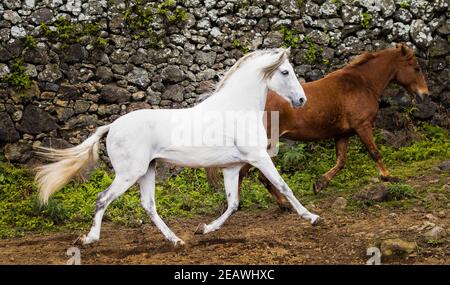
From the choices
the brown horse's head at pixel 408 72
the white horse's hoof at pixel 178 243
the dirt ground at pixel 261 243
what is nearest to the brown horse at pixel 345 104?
the brown horse's head at pixel 408 72

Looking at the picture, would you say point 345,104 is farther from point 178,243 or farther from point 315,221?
point 178,243

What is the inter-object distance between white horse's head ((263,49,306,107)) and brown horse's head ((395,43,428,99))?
119 inches

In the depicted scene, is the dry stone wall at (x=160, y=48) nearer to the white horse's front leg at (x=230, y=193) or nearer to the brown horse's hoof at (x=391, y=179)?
the brown horse's hoof at (x=391, y=179)

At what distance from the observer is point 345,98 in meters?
9.12

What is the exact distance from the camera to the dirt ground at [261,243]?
6.27 m

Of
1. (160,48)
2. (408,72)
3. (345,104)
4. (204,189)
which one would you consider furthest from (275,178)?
(160,48)

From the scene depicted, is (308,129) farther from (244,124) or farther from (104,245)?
(104,245)

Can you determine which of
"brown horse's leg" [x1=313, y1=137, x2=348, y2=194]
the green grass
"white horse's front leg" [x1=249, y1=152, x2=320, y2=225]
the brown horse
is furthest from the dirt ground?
the brown horse

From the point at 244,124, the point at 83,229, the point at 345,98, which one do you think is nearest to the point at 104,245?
the point at 83,229

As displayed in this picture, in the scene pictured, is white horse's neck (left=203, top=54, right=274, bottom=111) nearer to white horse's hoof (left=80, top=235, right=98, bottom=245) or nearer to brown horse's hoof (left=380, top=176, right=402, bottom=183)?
white horse's hoof (left=80, top=235, right=98, bottom=245)

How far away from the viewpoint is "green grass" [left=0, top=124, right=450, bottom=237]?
28.2 feet

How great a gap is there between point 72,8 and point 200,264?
6043 mm
